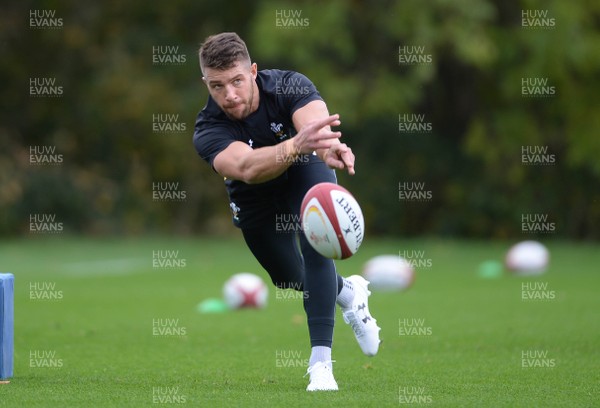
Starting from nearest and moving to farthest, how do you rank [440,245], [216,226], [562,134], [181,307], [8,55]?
[181,307] → [440,245] → [562,134] → [8,55] → [216,226]

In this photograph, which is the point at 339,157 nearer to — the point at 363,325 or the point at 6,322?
the point at 363,325

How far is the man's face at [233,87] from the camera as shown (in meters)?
6.06

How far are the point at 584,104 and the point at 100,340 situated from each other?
16.8 meters

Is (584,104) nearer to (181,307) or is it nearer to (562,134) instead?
(562,134)

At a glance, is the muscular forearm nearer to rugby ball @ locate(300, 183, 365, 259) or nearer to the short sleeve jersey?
rugby ball @ locate(300, 183, 365, 259)

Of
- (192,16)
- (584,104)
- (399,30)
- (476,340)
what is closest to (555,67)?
(584,104)

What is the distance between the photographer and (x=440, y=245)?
22.2 metres

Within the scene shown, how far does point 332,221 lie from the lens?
562 centimetres

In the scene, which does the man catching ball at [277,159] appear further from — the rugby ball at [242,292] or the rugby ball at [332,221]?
the rugby ball at [242,292]

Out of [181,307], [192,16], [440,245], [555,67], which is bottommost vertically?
[181,307]

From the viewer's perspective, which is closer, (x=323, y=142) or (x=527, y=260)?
(x=323, y=142)

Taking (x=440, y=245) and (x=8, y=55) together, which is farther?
(x=8, y=55)

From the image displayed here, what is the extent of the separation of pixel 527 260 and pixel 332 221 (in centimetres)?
1002

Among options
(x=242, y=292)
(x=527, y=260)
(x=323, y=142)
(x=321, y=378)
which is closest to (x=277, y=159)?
(x=323, y=142)
